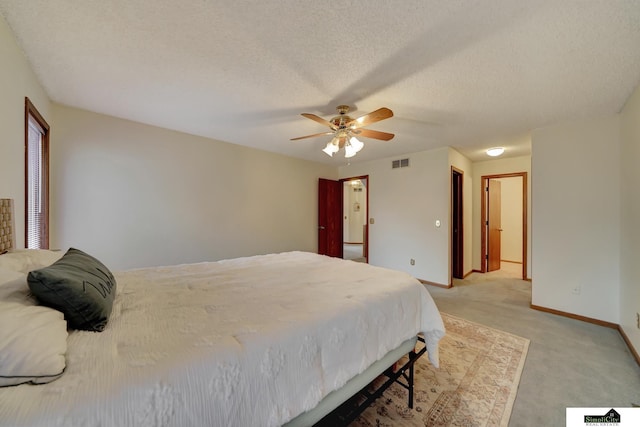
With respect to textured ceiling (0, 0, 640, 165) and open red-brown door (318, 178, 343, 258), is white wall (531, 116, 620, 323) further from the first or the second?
open red-brown door (318, 178, 343, 258)

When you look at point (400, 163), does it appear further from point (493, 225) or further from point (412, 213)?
point (493, 225)

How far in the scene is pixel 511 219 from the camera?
633 cm

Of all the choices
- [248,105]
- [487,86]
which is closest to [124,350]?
[248,105]

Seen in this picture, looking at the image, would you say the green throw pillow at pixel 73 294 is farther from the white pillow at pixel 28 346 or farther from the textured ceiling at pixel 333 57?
the textured ceiling at pixel 333 57

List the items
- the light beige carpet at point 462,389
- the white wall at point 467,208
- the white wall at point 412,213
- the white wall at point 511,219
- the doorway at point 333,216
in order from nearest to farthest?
the light beige carpet at point 462,389
the white wall at point 412,213
the white wall at point 467,208
the doorway at point 333,216
the white wall at point 511,219

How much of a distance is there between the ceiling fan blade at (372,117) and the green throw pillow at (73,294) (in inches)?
83.6

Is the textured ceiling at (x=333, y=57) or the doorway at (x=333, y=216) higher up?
the textured ceiling at (x=333, y=57)

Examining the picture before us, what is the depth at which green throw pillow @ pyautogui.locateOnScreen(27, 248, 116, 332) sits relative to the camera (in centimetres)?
95

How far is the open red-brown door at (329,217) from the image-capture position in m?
5.31

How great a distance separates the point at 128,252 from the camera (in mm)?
3070

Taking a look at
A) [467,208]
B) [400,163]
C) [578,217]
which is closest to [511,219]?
[467,208]

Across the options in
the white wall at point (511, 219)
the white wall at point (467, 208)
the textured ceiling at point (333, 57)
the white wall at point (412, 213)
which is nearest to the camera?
the textured ceiling at point (333, 57)

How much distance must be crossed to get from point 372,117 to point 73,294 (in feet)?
7.37

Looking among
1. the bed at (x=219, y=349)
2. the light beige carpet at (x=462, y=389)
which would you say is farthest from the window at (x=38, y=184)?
the light beige carpet at (x=462, y=389)
